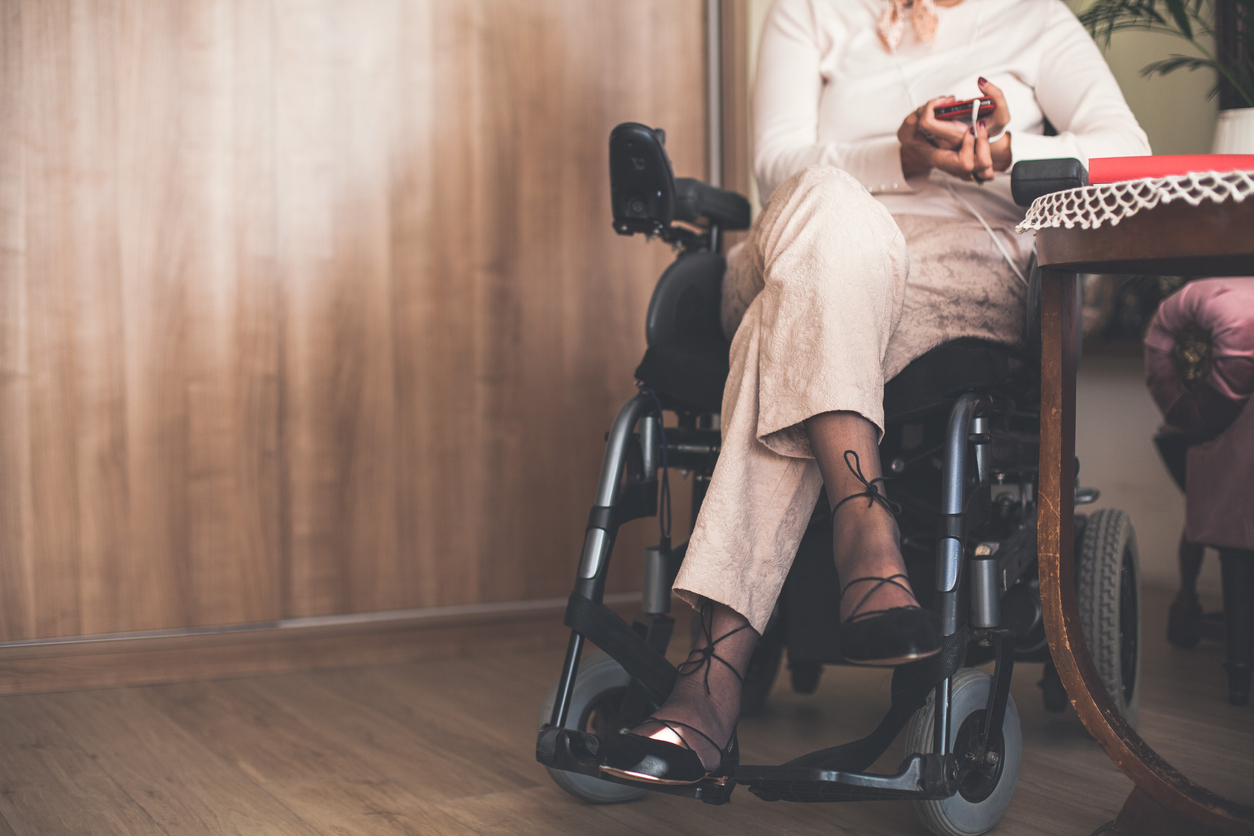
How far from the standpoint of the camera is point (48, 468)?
63.4 inches

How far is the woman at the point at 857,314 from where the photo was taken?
0.89 meters

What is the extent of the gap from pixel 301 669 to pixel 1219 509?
1528 mm

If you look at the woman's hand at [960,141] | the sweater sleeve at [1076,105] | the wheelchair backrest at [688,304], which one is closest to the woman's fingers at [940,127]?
the woman's hand at [960,141]

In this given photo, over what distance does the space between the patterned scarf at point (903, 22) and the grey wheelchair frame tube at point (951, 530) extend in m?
0.65

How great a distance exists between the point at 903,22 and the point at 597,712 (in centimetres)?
105

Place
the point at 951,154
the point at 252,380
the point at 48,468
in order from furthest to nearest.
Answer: the point at 252,380 < the point at 48,468 < the point at 951,154

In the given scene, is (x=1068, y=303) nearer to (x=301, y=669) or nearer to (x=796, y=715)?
(x=796, y=715)

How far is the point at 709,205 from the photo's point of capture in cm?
135

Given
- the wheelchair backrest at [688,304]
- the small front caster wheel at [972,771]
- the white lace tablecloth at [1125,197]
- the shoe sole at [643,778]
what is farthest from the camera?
the wheelchair backrest at [688,304]

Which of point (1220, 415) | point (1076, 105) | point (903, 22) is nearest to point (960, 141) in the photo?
point (1076, 105)

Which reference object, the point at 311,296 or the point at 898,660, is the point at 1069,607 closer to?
the point at 898,660

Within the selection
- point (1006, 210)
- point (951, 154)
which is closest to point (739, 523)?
point (951, 154)

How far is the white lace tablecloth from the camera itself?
0.75 metres

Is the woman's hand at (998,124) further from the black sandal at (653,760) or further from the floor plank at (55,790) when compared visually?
the floor plank at (55,790)
